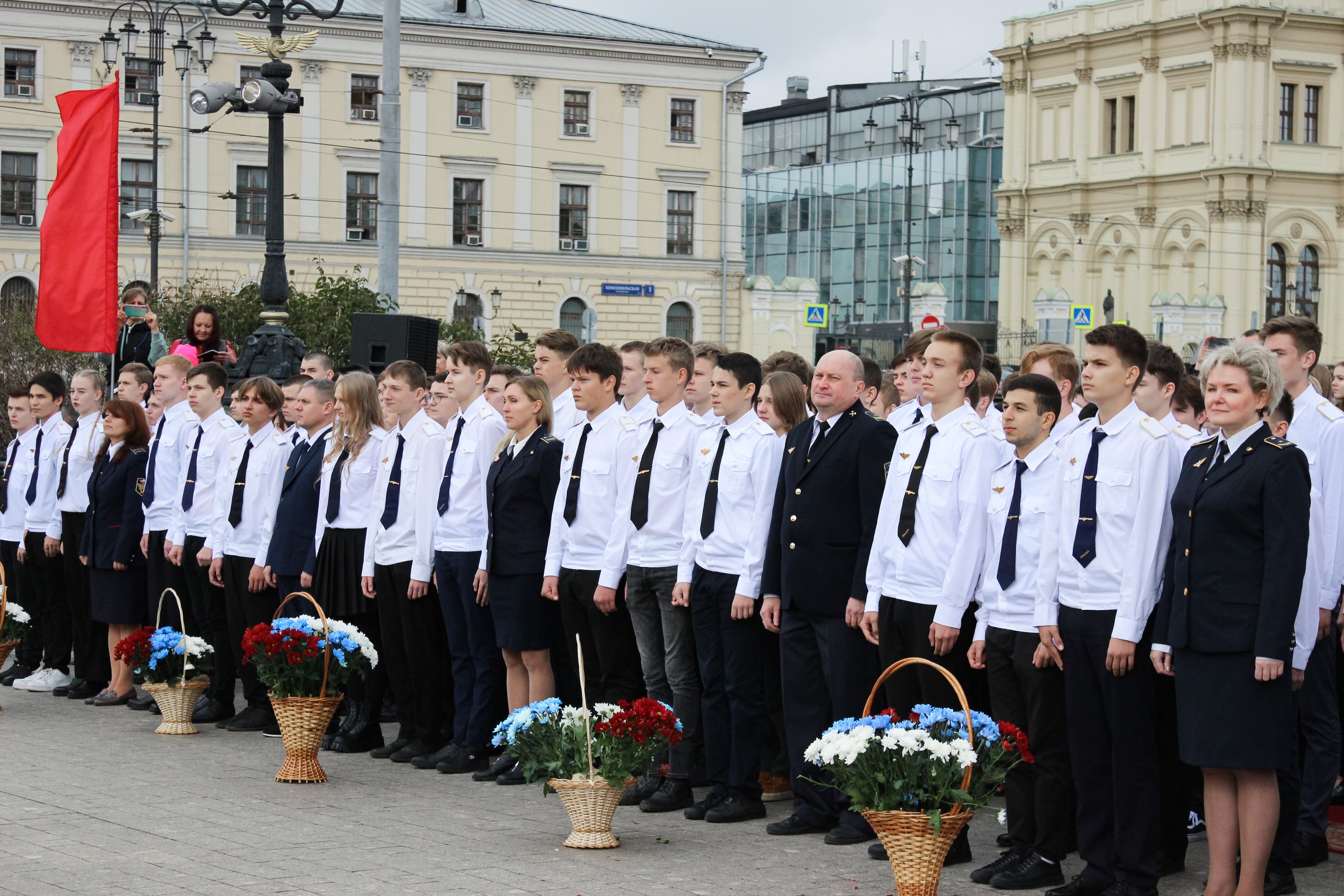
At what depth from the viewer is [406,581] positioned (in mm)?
10039

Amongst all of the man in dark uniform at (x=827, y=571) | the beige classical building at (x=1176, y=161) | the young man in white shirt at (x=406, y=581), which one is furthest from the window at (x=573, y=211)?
the man in dark uniform at (x=827, y=571)

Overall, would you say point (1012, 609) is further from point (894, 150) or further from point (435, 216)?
point (894, 150)

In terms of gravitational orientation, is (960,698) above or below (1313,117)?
below

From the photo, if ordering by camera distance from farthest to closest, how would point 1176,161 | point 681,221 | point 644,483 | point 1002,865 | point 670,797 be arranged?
point 1176,161 → point 681,221 → point 644,483 → point 670,797 → point 1002,865

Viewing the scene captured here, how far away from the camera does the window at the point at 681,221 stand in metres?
62.6

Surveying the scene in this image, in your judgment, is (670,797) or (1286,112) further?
(1286,112)

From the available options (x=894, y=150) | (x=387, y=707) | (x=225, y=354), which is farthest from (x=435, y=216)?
(x=387, y=707)

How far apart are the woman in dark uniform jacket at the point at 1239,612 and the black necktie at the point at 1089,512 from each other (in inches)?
13.9

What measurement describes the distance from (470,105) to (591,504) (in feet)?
172

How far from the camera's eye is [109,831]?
7848 millimetres

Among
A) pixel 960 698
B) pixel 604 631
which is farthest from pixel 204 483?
pixel 960 698

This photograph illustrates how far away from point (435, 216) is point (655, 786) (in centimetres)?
5239

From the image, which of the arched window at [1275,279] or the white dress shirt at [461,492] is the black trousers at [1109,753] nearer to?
the white dress shirt at [461,492]

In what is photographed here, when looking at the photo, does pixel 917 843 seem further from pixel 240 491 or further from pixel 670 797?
pixel 240 491
